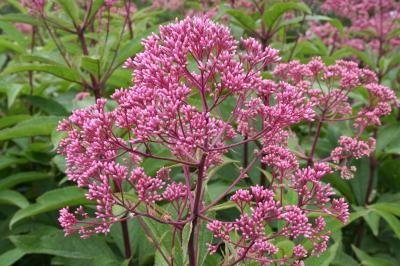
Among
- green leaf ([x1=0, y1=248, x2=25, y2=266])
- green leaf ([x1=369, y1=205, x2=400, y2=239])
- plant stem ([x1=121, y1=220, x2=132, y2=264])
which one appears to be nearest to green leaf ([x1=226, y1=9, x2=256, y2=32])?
green leaf ([x1=369, y1=205, x2=400, y2=239])

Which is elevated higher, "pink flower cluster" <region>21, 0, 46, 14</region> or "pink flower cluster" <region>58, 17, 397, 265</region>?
"pink flower cluster" <region>21, 0, 46, 14</region>

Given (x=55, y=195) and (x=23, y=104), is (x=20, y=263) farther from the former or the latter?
(x=23, y=104)

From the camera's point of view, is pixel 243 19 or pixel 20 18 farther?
pixel 243 19

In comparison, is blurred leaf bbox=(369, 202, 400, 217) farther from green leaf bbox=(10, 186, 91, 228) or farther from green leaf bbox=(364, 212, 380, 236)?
green leaf bbox=(10, 186, 91, 228)

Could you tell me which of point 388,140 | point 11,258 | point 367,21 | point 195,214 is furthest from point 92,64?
point 367,21

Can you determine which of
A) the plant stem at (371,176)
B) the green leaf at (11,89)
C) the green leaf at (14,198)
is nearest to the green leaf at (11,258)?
the green leaf at (14,198)

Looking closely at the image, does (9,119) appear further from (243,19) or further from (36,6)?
(243,19)
